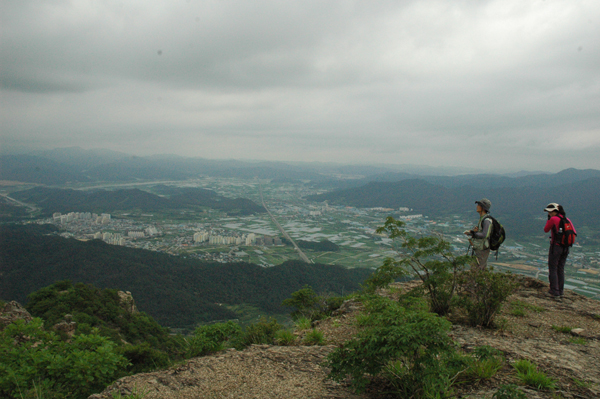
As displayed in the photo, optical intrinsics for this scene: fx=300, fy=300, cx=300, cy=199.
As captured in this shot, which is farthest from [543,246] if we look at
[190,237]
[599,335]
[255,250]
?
[190,237]

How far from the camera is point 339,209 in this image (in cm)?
10112

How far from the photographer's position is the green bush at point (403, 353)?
9.75 ft

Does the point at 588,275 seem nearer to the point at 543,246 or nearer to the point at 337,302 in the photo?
the point at 543,246

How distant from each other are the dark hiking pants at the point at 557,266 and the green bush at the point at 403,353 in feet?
16.2

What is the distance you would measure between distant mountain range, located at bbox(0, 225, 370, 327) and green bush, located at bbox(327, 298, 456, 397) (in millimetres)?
28209

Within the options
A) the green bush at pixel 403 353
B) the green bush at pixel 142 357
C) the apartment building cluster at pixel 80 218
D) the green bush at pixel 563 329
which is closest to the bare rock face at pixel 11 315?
the green bush at pixel 142 357

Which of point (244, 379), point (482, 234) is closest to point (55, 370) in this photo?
point (244, 379)

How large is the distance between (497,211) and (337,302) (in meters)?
76.8

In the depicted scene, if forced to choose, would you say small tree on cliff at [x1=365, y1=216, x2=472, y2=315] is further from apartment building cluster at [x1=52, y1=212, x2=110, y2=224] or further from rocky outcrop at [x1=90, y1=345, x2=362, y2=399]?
apartment building cluster at [x1=52, y1=212, x2=110, y2=224]

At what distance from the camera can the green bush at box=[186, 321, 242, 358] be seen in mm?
5465

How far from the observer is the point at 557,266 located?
679 centimetres

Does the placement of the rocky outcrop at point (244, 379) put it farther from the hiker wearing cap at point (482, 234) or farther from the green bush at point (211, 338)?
the hiker wearing cap at point (482, 234)

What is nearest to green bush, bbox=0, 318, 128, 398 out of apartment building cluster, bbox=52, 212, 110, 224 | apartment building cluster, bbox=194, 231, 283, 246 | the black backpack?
the black backpack

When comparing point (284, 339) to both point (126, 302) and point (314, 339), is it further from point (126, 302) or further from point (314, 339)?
point (126, 302)
